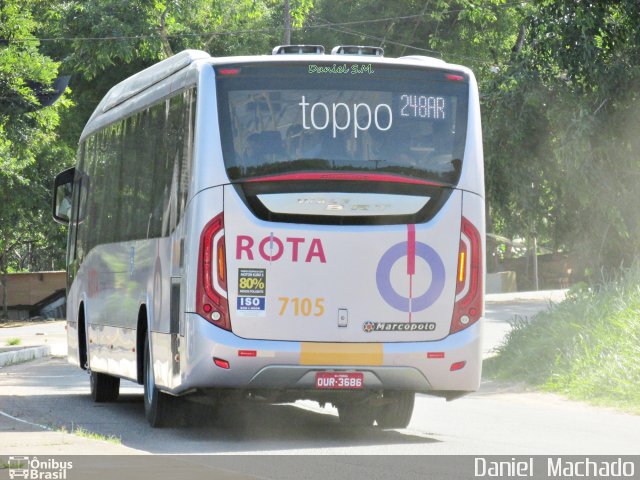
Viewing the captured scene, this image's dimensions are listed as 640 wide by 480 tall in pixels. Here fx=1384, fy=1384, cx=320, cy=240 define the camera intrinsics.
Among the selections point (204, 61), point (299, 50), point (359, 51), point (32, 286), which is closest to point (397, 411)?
point (359, 51)

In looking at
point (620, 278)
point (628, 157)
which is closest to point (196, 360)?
point (620, 278)

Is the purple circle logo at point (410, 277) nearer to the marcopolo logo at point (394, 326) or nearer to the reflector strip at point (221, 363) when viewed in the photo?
the marcopolo logo at point (394, 326)

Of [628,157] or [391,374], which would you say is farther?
[628,157]

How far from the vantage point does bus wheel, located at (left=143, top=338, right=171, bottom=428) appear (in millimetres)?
13289

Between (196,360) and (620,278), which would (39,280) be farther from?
(196,360)

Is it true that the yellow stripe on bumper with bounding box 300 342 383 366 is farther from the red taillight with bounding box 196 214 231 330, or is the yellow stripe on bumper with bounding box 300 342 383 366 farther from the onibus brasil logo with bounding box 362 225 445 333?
the red taillight with bounding box 196 214 231 330

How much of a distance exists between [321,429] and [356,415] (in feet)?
1.81

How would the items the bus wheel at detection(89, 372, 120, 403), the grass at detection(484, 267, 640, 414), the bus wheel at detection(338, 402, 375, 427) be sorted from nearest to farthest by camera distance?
1. the bus wheel at detection(338, 402, 375, 427)
2. the grass at detection(484, 267, 640, 414)
3. the bus wheel at detection(89, 372, 120, 403)

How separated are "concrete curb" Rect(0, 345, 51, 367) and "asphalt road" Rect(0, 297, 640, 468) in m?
6.41

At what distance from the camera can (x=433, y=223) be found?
39.0 feet

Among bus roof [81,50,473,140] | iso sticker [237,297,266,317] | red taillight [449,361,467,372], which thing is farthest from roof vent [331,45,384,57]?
red taillight [449,361,467,372]

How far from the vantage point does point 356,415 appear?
1396cm

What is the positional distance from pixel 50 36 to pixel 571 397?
87.4 feet

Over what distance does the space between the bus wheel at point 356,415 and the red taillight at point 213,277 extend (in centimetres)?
262
